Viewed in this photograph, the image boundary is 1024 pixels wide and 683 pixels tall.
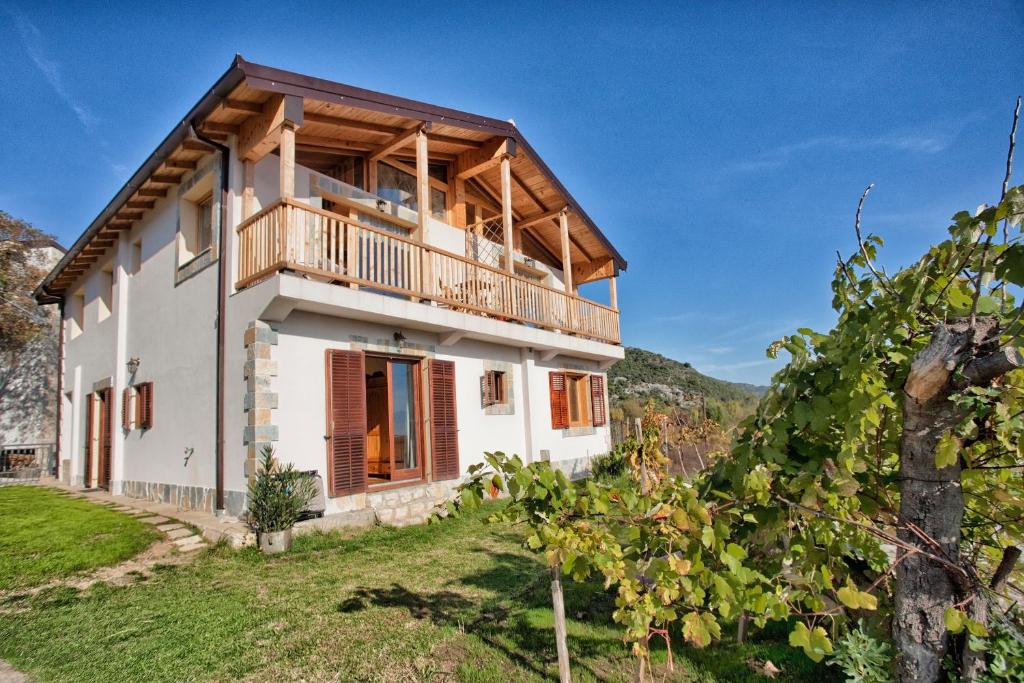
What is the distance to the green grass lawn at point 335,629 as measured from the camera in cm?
335

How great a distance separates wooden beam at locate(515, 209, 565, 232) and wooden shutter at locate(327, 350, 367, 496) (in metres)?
6.95

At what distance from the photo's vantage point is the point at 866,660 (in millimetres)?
2230

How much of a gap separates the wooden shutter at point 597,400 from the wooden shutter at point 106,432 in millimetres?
10549

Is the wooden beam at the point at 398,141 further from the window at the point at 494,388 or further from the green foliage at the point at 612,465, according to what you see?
the green foliage at the point at 612,465

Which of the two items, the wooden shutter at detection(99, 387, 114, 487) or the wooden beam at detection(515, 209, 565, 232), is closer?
the wooden shutter at detection(99, 387, 114, 487)

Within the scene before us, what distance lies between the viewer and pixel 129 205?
10.1 metres

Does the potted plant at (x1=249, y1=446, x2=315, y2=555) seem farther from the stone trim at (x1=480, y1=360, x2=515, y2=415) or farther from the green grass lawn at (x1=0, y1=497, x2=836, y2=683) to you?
the stone trim at (x1=480, y1=360, x2=515, y2=415)

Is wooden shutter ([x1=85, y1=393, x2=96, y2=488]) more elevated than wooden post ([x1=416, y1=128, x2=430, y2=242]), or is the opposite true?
wooden post ([x1=416, y1=128, x2=430, y2=242])

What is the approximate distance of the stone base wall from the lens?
7.16 meters

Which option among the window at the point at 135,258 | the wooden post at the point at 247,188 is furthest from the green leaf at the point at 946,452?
the window at the point at 135,258

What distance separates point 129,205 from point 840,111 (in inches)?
452

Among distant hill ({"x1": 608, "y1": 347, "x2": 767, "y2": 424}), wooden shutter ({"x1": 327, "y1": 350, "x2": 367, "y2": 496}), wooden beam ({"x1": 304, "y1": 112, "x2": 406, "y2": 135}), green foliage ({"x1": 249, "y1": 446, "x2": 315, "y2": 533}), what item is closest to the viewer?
green foliage ({"x1": 249, "y1": 446, "x2": 315, "y2": 533})

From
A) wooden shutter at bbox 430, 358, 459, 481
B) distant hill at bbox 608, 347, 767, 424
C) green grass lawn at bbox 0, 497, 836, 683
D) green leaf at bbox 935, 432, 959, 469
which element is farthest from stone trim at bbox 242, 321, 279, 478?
distant hill at bbox 608, 347, 767, 424

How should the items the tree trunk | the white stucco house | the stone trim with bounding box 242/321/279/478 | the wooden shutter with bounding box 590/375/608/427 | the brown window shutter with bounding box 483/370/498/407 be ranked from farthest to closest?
the wooden shutter with bounding box 590/375/608/427, the brown window shutter with bounding box 483/370/498/407, the white stucco house, the stone trim with bounding box 242/321/279/478, the tree trunk
